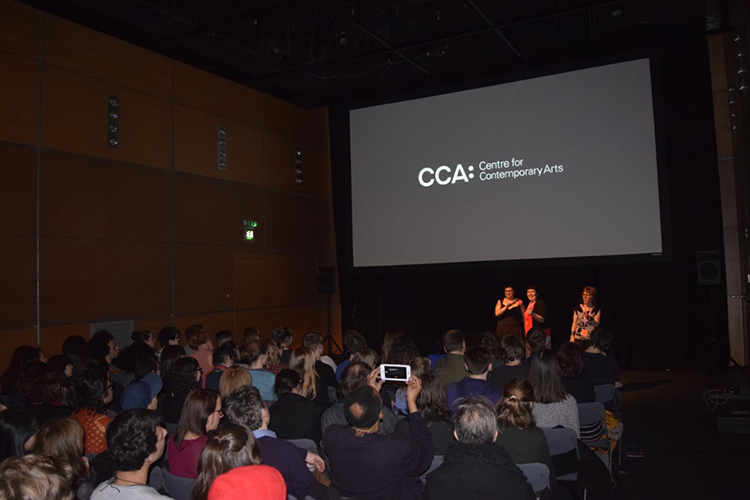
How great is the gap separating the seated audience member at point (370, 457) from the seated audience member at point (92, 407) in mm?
1417

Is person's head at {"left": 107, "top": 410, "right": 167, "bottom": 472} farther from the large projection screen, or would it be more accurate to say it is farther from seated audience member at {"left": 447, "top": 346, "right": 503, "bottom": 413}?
the large projection screen

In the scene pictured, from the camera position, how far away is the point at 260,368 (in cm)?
486

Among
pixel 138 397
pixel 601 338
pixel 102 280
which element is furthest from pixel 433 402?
pixel 102 280

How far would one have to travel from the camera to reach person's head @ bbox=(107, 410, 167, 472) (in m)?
2.29

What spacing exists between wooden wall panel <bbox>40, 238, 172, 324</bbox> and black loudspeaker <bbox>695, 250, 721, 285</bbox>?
23.5 ft

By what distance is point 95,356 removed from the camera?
5922 millimetres

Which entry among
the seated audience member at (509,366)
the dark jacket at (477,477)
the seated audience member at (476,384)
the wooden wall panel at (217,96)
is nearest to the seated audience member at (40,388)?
the seated audience member at (476,384)

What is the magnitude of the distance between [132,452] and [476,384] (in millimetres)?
2150

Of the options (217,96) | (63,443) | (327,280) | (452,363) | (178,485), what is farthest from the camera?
(327,280)

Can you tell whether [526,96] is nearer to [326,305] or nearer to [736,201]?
[736,201]

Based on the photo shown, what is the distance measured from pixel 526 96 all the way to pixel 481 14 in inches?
66.5

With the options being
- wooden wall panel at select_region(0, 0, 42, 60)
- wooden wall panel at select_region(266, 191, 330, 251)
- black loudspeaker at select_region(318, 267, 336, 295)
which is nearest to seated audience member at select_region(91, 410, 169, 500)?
wooden wall panel at select_region(0, 0, 42, 60)

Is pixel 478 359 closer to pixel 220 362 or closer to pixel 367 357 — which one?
pixel 367 357

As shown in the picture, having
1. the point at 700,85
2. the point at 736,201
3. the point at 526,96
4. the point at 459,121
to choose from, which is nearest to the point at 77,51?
the point at 459,121
